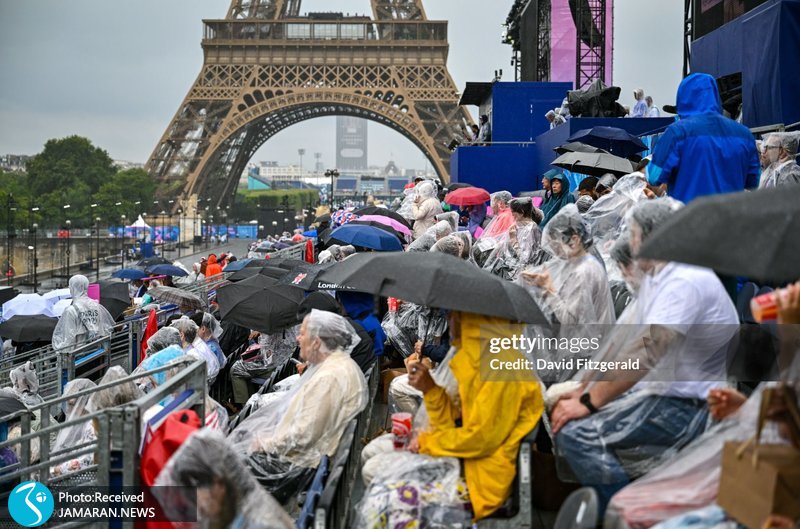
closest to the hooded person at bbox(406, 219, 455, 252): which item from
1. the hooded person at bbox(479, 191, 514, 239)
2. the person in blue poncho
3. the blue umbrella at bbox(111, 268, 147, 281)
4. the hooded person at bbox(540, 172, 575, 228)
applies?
the hooded person at bbox(479, 191, 514, 239)

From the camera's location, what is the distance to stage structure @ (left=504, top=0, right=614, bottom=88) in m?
23.9

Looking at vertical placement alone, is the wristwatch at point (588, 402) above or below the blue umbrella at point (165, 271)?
above

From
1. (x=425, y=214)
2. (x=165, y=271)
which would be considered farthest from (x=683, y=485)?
(x=165, y=271)

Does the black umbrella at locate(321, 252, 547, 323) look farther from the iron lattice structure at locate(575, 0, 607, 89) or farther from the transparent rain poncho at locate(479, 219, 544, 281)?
the iron lattice structure at locate(575, 0, 607, 89)

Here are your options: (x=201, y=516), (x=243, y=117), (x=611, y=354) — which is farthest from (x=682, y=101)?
(x=243, y=117)

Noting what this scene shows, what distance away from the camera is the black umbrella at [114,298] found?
43.9 feet

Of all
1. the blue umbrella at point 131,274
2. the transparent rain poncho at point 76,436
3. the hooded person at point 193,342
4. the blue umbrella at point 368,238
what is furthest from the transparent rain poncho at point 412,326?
the blue umbrella at point 131,274

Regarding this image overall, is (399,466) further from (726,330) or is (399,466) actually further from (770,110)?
(770,110)

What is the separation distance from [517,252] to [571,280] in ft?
6.94

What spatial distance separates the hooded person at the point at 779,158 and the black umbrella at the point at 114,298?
375 inches

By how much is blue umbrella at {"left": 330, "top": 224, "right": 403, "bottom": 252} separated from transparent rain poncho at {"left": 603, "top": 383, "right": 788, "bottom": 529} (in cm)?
745

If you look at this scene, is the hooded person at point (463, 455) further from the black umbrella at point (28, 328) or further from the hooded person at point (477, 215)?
the black umbrella at point (28, 328)

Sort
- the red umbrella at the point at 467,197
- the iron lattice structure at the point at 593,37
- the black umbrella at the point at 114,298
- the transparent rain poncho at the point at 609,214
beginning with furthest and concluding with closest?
the iron lattice structure at the point at 593,37, the black umbrella at the point at 114,298, the red umbrella at the point at 467,197, the transparent rain poncho at the point at 609,214

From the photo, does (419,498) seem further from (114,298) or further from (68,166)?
(68,166)
